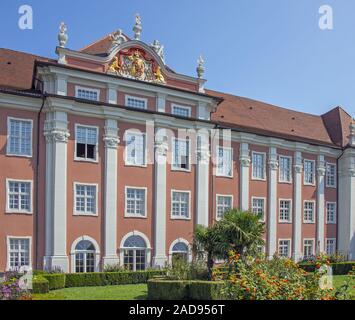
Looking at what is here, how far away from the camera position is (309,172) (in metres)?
40.6

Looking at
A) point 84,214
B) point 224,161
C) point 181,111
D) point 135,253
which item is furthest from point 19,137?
point 224,161

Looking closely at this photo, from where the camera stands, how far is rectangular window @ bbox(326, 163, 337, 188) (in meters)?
42.2

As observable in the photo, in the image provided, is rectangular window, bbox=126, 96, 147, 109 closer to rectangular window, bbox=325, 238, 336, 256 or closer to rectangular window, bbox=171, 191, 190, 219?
rectangular window, bbox=171, 191, 190, 219

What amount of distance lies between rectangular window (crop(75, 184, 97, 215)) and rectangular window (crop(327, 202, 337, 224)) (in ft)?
74.3

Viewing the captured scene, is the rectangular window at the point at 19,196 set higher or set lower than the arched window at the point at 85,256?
higher

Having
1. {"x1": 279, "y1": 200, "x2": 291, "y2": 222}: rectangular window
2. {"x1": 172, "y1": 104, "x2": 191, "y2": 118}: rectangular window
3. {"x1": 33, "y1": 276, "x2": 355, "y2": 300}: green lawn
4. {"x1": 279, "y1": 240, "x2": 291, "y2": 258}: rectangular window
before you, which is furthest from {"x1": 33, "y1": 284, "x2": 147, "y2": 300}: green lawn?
{"x1": 279, "y1": 200, "x2": 291, "y2": 222}: rectangular window

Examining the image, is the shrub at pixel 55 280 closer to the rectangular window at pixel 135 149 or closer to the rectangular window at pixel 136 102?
the rectangular window at pixel 135 149

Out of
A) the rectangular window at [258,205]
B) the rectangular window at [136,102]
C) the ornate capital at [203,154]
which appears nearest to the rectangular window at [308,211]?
the rectangular window at [258,205]

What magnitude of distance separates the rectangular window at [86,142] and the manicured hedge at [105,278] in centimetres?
674

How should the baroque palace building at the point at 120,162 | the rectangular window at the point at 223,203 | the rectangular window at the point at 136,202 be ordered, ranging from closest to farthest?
the baroque palace building at the point at 120,162 → the rectangular window at the point at 136,202 → the rectangular window at the point at 223,203

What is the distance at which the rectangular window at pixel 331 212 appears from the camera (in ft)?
138

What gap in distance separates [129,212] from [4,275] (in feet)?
27.4
